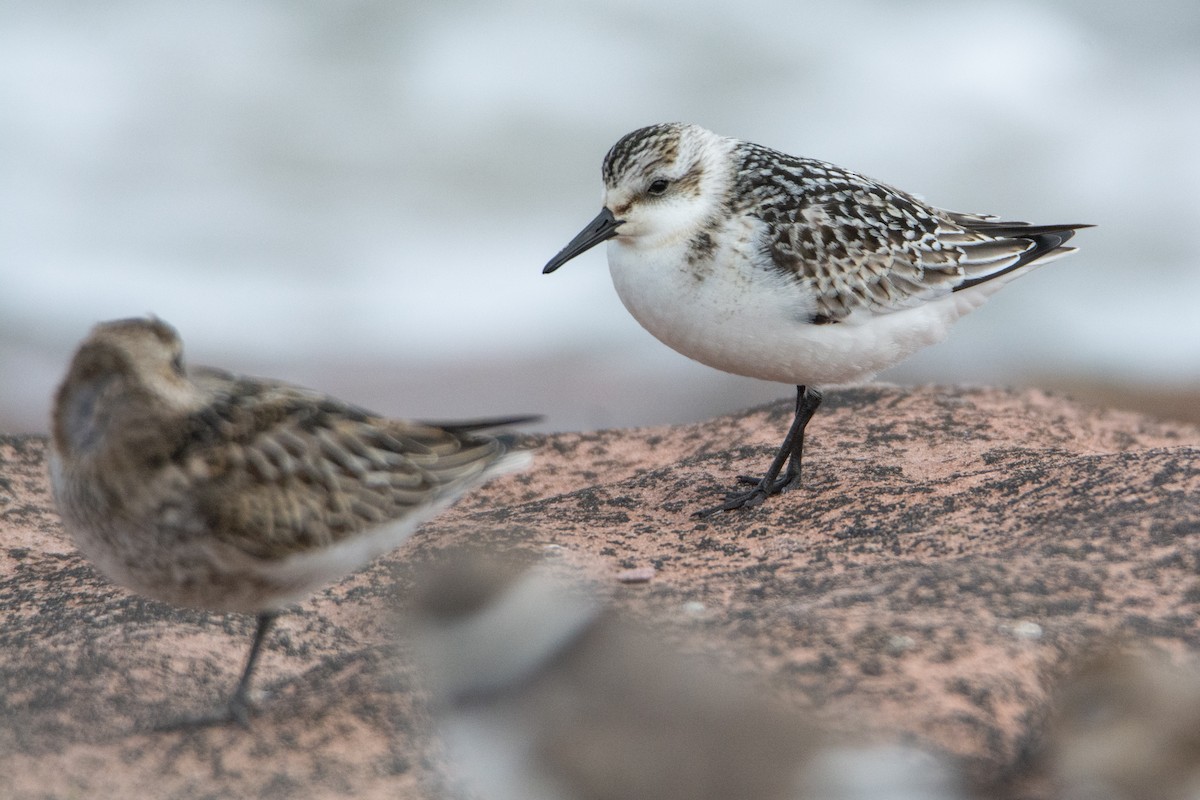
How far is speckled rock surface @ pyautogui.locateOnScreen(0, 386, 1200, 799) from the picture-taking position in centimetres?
355

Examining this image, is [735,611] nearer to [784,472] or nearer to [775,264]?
[775,264]

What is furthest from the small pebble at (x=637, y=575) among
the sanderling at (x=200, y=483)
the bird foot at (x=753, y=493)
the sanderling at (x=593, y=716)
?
the sanderling at (x=200, y=483)

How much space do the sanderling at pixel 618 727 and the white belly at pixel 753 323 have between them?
6.30 feet

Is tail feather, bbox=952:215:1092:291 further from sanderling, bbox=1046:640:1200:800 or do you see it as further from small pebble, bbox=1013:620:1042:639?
sanderling, bbox=1046:640:1200:800

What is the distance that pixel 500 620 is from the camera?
14.2 ft

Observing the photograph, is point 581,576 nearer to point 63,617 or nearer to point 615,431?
point 63,617

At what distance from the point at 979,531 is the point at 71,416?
312 centimetres

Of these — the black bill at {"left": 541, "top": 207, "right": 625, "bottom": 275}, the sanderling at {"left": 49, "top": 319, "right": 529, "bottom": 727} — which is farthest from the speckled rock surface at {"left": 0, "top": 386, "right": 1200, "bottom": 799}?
the black bill at {"left": 541, "top": 207, "right": 625, "bottom": 275}

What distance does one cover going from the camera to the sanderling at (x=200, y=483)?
145 inches

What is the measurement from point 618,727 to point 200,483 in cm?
134

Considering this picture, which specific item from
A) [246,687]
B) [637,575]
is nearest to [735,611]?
[637,575]

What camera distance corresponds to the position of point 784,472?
6.37 meters

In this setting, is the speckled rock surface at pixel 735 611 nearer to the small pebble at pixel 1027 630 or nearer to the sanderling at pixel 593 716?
the small pebble at pixel 1027 630

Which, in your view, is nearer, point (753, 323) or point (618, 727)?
point (618, 727)
